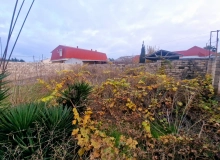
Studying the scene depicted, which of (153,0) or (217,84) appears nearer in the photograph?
(217,84)

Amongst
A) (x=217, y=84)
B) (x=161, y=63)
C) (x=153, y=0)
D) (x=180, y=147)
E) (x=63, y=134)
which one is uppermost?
(x=153, y=0)

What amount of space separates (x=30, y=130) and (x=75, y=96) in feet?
3.54

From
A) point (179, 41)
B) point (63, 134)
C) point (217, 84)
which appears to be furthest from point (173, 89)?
point (179, 41)

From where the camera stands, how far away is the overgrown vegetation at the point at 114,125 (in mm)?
2123

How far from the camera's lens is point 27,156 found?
2.05 metres

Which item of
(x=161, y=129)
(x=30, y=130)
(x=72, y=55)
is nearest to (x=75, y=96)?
(x=30, y=130)

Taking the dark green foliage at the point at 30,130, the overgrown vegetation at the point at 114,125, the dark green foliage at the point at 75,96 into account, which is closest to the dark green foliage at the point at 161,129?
the overgrown vegetation at the point at 114,125

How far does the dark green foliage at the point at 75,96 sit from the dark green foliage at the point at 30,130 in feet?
1.61

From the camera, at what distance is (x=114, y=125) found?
312 centimetres

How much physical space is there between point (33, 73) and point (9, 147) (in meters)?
9.90

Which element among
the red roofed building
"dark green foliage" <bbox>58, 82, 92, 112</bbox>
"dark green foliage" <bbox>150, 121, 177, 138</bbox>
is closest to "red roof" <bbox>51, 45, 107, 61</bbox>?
the red roofed building

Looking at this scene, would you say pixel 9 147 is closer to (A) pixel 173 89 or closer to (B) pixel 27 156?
(B) pixel 27 156

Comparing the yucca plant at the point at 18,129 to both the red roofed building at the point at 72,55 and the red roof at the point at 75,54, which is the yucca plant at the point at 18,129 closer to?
the red roofed building at the point at 72,55

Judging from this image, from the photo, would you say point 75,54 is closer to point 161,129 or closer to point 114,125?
point 114,125
